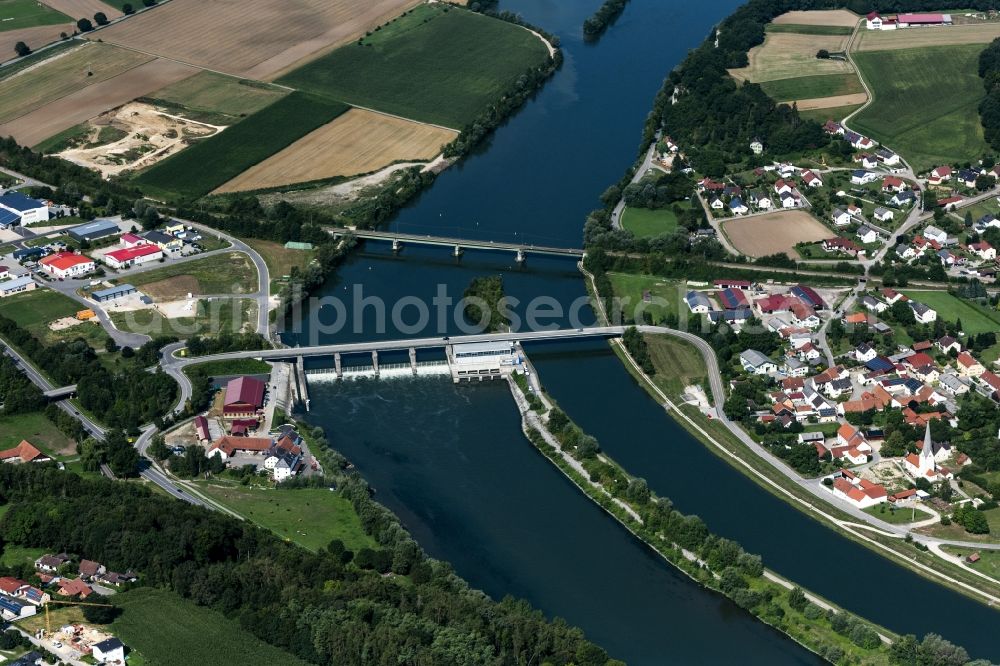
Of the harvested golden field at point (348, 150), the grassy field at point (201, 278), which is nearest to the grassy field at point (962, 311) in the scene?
the harvested golden field at point (348, 150)

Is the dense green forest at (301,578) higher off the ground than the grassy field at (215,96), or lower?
lower

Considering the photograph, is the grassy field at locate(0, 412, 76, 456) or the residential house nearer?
the grassy field at locate(0, 412, 76, 456)

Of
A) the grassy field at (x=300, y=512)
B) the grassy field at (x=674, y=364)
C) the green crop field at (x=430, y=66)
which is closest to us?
the grassy field at (x=300, y=512)

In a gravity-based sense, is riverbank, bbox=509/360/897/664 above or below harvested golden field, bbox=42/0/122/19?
below

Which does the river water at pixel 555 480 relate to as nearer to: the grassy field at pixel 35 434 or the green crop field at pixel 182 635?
the green crop field at pixel 182 635

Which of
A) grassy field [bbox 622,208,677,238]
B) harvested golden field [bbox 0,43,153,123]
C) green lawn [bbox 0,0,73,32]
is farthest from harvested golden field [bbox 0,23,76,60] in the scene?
grassy field [bbox 622,208,677,238]

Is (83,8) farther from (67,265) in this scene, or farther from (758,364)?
(758,364)

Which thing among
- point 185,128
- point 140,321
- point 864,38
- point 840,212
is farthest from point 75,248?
point 864,38

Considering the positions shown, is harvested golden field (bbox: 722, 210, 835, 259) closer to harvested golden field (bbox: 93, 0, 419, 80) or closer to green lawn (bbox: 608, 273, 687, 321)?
green lawn (bbox: 608, 273, 687, 321)
